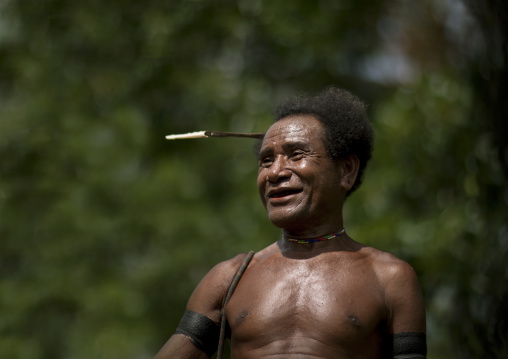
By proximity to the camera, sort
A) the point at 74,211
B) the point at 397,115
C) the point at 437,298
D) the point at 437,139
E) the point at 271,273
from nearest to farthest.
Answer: the point at 271,273 < the point at 437,298 < the point at 437,139 < the point at 397,115 < the point at 74,211

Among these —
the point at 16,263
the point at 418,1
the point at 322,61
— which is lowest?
the point at 16,263

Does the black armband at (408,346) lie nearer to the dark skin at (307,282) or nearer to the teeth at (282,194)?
the dark skin at (307,282)

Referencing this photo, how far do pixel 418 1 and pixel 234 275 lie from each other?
413 inches

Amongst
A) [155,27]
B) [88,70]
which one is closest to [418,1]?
[155,27]

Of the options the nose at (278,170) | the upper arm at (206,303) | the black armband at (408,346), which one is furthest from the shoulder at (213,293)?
the black armband at (408,346)

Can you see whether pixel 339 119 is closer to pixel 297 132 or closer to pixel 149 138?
pixel 297 132

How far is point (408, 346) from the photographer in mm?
3750

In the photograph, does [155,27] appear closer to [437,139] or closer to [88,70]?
[88,70]

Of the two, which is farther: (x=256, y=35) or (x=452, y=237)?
(x=256, y=35)

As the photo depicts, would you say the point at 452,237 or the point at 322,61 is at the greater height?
the point at 322,61

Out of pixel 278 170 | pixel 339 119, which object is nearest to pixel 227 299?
pixel 278 170

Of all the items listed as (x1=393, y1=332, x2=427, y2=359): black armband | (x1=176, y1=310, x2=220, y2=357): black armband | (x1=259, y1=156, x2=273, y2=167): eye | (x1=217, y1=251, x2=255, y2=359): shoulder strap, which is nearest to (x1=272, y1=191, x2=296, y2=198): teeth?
(x1=259, y1=156, x2=273, y2=167): eye

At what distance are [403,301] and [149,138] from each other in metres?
9.03

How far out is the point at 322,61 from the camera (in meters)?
12.3
